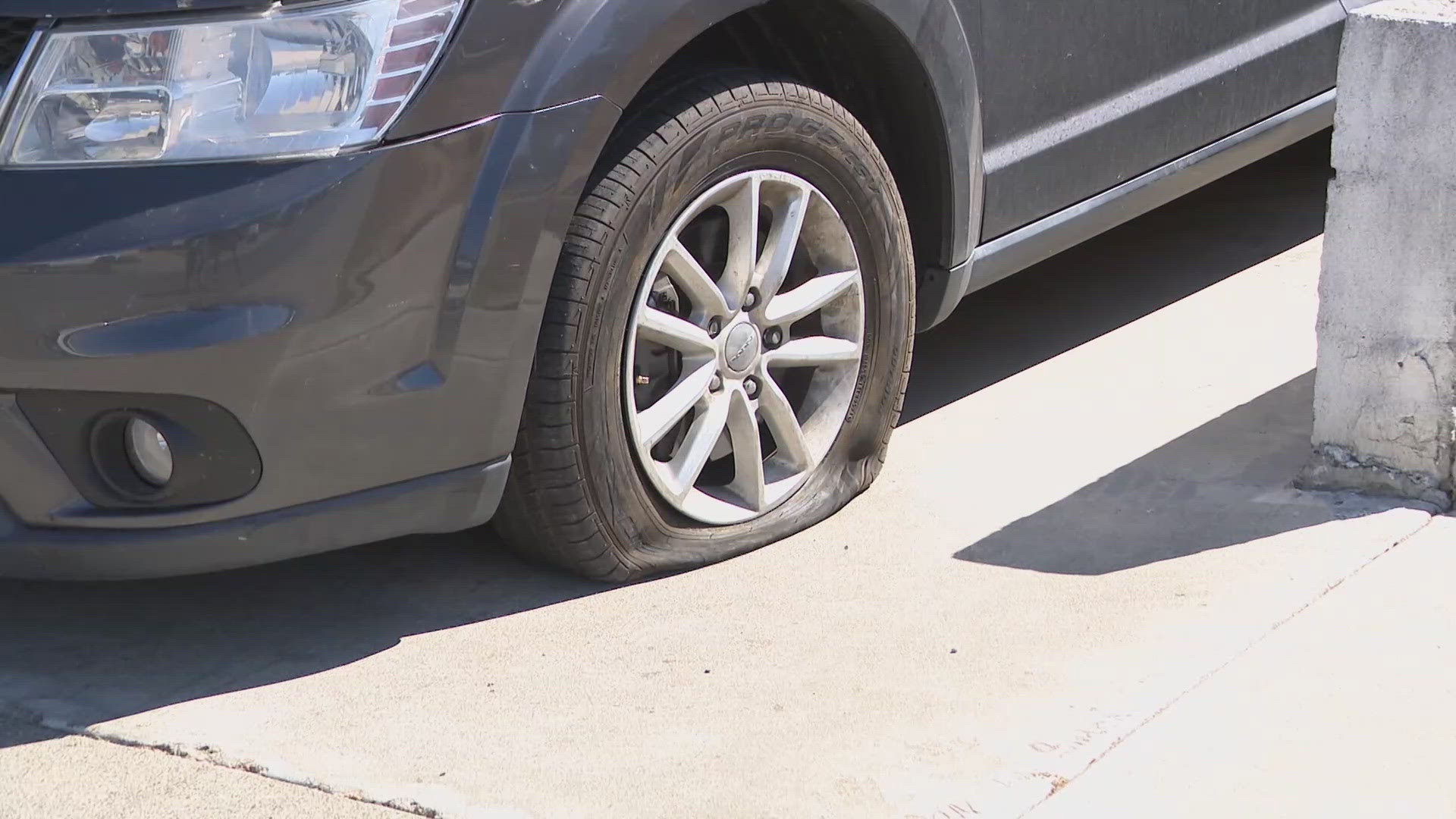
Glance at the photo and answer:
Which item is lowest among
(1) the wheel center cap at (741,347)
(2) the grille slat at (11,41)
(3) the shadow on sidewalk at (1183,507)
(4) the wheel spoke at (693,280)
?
(3) the shadow on sidewalk at (1183,507)

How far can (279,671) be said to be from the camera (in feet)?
9.16

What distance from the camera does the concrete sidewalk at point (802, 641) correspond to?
2443mm

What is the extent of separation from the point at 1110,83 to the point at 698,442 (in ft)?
3.97

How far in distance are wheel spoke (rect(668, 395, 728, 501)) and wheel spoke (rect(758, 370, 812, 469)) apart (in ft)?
0.35

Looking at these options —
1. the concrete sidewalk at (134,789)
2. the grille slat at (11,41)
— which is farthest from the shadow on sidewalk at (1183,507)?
the grille slat at (11,41)

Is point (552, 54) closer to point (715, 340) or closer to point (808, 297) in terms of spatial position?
point (715, 340)

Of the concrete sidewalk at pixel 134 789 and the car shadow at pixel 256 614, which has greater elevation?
the car shadow at pixel 256 614

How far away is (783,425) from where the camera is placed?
10.3ft

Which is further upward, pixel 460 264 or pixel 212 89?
pixel 212 89

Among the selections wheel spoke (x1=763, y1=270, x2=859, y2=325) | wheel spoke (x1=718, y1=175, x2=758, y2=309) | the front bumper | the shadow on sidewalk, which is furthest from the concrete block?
the front bumper

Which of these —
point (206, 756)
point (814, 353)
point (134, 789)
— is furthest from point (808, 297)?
point (134, 789)

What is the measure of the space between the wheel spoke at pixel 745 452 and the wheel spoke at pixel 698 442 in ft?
0.10

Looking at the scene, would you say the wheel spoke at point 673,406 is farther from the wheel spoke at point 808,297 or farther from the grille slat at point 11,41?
the grille slat at point 11,41

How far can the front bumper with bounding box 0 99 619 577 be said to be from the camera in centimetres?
240
